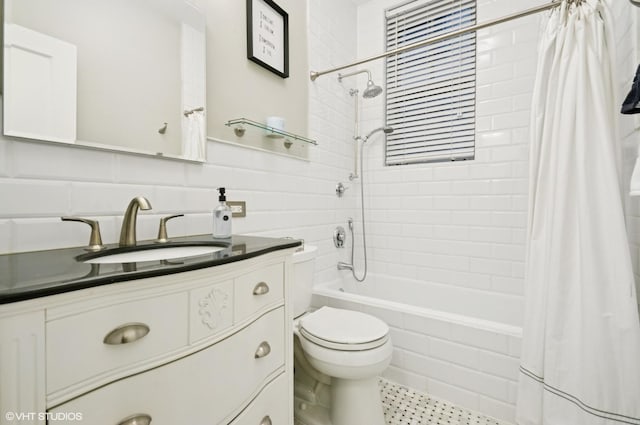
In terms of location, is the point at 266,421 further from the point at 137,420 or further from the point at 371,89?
the point at 371,89

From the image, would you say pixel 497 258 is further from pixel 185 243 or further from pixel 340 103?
pixel 185 243

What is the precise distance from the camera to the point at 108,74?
1031 millimetres

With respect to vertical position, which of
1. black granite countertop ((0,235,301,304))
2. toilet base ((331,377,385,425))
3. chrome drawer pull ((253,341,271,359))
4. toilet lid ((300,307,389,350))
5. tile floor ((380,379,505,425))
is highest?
black granite countertop ((0,235,301,304))

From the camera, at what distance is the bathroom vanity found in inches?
18.7

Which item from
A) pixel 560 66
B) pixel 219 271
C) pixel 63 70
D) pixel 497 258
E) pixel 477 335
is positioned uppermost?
pixel 560 66

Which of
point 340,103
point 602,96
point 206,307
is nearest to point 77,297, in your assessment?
point 206,307

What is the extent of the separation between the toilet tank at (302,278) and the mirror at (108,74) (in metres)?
0.67

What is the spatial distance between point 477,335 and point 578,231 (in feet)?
2.12

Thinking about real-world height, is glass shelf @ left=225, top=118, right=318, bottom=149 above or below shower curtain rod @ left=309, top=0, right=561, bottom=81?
below

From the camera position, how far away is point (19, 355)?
46cm

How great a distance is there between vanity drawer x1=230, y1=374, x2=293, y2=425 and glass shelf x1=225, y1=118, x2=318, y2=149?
Answer: 1177 mm

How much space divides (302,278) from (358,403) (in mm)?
605

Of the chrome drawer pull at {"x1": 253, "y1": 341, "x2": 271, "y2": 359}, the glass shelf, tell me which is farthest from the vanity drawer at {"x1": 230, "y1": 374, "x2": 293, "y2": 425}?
the glass shelf

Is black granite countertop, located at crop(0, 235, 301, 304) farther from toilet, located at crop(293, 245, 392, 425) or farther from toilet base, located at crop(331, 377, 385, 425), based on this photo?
toilet base, located at crop(331, 377, 385, 425)
